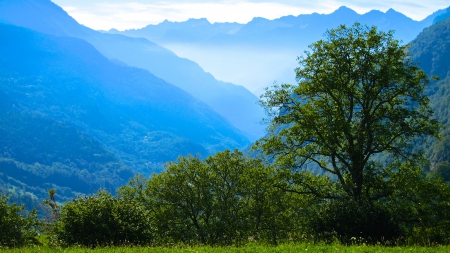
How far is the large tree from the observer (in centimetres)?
2739

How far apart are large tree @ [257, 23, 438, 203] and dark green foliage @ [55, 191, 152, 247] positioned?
10072mm

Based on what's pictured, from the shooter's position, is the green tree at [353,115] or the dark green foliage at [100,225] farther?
the green tree at [353,115]

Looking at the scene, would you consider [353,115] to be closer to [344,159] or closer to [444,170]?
[344,159]

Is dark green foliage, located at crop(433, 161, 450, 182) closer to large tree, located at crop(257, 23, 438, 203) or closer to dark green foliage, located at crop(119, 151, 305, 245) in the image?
dark green foliage, located at crop(119, 151, 305, 245)

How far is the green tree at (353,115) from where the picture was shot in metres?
27.4

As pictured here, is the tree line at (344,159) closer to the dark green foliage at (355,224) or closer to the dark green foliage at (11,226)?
the dark green foliage at (355,224)

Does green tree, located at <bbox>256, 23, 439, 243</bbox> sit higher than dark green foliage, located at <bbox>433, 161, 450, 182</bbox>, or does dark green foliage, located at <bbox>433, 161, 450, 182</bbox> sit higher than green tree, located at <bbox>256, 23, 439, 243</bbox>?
dark green foliage, located at <bbox>433, 161, 450, 182</bbox>

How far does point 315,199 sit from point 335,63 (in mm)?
9059

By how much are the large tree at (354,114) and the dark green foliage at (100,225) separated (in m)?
10.1

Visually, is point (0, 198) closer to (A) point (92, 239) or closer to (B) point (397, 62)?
(A) point (92, 239)

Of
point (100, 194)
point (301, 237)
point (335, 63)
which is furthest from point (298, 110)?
point (100, 194)

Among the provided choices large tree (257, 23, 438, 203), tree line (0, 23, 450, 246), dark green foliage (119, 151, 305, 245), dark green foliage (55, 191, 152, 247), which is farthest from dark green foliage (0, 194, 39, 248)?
large tree (257, 23, 438, 203)

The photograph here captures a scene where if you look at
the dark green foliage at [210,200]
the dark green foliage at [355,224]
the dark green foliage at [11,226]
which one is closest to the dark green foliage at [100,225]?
the dark green foliage at [11,226]

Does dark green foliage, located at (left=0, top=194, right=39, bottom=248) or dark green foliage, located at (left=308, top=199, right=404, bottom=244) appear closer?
dark green foliage, located at (left=308, top=199, right=404, bottom=244)
